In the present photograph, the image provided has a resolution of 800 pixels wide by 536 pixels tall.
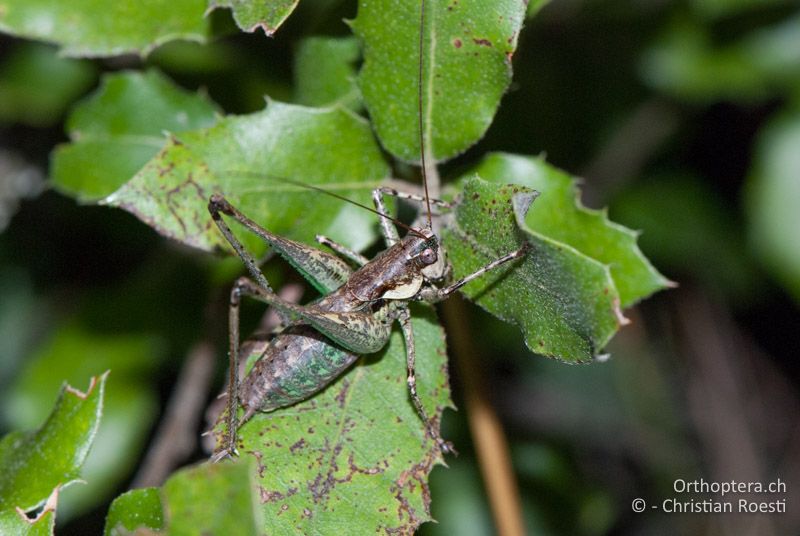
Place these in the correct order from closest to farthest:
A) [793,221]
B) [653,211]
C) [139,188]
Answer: [139,188], [793,221], [653,211]

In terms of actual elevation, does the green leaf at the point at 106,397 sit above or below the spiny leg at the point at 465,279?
below

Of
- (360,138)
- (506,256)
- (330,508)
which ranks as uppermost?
(360,138)

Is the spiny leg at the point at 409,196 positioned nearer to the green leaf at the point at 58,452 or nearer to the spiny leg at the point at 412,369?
the spiny leg at the point at 412,369

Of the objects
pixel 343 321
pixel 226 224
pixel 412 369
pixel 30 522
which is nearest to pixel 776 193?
pixel 412 369

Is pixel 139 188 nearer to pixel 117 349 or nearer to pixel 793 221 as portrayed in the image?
pixel 117 349

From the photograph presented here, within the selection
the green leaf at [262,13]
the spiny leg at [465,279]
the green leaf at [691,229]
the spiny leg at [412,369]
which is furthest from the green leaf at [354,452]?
the green leaf at [691,229]

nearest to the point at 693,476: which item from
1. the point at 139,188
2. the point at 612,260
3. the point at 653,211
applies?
the point at 653,211

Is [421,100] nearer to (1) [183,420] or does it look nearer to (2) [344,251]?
(2) [344,251]
